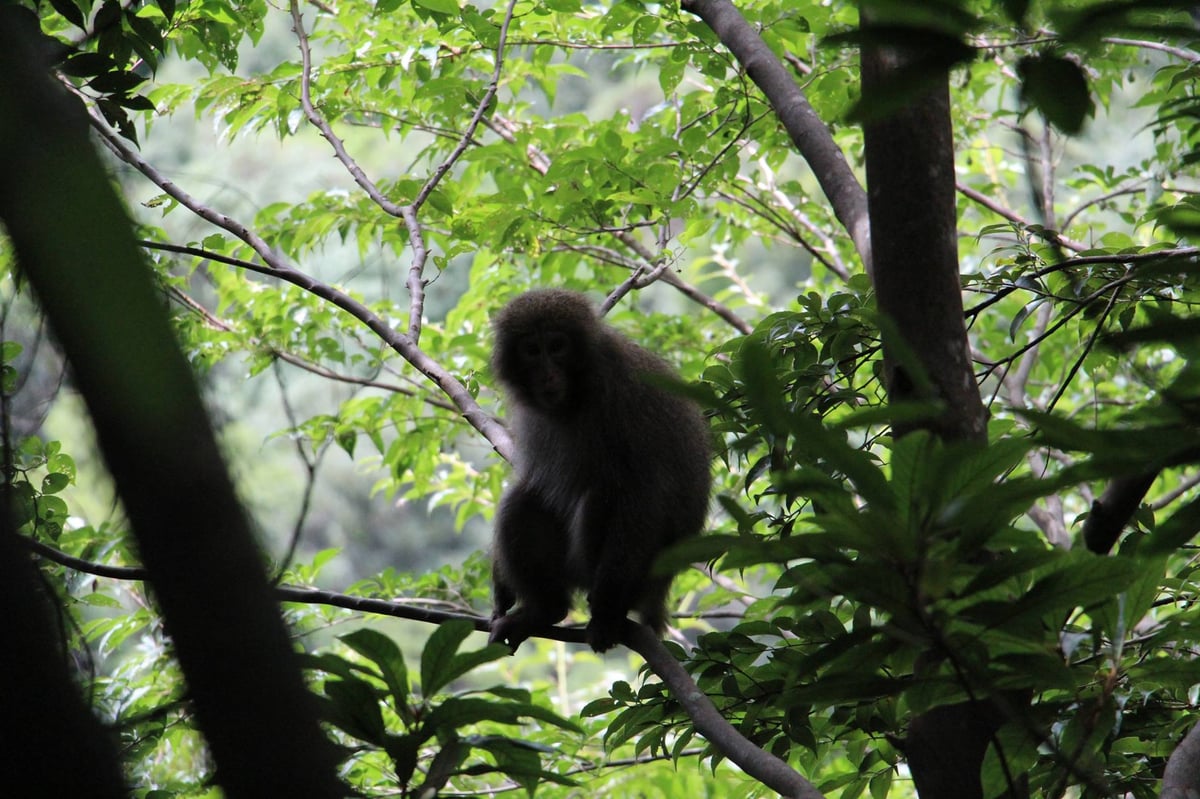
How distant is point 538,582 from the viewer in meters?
5.04

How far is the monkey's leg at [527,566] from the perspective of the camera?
16.4ft

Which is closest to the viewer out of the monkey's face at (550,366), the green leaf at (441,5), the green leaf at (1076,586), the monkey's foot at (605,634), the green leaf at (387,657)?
the green leaf at (1076,586)

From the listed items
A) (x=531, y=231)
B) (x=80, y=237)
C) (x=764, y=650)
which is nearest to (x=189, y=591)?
(x=80, y=237)

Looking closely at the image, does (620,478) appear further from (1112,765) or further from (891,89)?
(891,89)

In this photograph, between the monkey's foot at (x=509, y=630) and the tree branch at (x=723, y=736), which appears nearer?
the tree branch at (x=723, y=736)

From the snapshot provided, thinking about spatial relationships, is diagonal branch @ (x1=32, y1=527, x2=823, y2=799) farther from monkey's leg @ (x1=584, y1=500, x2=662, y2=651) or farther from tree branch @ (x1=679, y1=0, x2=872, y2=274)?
tree branch @ (x1=679, y1=0, x2=872, y2=274)

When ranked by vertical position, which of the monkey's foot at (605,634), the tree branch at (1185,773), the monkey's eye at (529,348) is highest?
the monkey's eye at (529,348)

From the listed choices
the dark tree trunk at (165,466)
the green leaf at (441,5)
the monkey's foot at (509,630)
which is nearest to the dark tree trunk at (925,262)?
the dark tree trunk at (165,466)

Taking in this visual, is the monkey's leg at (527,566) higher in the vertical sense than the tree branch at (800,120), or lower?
lower

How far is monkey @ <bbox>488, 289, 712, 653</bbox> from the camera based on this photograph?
4832 millimetres

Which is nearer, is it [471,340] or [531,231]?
[531,231]

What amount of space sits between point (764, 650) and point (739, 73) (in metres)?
3.15

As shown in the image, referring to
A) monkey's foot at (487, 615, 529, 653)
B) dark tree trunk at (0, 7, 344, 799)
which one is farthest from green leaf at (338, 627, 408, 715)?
monkey's foot at (487, 615, 529, 653)

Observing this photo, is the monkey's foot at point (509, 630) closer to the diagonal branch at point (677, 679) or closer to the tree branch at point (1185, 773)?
the diagonal branch at point (677, 679)
